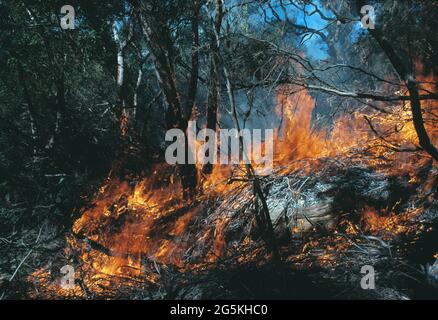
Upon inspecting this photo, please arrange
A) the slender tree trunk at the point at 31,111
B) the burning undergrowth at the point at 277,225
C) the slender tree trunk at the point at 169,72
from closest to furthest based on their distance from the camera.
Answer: the burning undergrowth at the point at 277,225, the slender tree trunk at the point at 169,72, the slender tree trunk at the point at 31,111

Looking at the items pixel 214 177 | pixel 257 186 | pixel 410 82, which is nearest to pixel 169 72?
pixel 214 177

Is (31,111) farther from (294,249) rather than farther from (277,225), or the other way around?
(294,249)

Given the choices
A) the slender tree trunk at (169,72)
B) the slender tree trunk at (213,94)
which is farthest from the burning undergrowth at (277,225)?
the slender tree trunk at (213,94)

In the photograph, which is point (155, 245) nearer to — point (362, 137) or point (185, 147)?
point (185, 147)

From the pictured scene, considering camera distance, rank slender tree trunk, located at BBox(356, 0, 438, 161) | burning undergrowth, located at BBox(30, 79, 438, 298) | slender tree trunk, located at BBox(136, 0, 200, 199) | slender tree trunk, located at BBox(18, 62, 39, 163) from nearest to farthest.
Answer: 1. slender tree trunk, located at BBox(356, 0, 438, 161)
2. burning undergrowth, located at BBox(30, 79, 438, 298)
3. slender tree trunk, located at BBox(136, 0, 200, 199)
4. slender tree trunk, located at BBox(18, 62, 39, 163)

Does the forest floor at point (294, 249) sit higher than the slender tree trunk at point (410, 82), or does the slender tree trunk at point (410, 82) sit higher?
the slender tree trunk at point (410, 82)

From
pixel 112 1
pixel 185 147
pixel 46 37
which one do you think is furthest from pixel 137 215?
pixel 112 1

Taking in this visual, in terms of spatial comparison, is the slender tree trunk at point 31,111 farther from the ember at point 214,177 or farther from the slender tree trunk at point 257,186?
the slender tree trunk at point 257,186

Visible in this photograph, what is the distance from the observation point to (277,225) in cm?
638

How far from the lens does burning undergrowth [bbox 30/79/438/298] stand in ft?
17.9

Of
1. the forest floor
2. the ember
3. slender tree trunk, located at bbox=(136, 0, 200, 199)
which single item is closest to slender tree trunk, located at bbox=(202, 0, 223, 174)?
the ember

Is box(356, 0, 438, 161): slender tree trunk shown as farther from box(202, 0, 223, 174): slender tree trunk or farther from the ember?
box(202, 0, 223, 174): slender tree trunk

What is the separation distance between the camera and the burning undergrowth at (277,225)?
5445 mm

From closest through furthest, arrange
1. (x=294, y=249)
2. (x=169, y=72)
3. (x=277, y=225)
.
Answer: (x=294, y=249)
(x=277, y=225)
(x=169, y=72)
